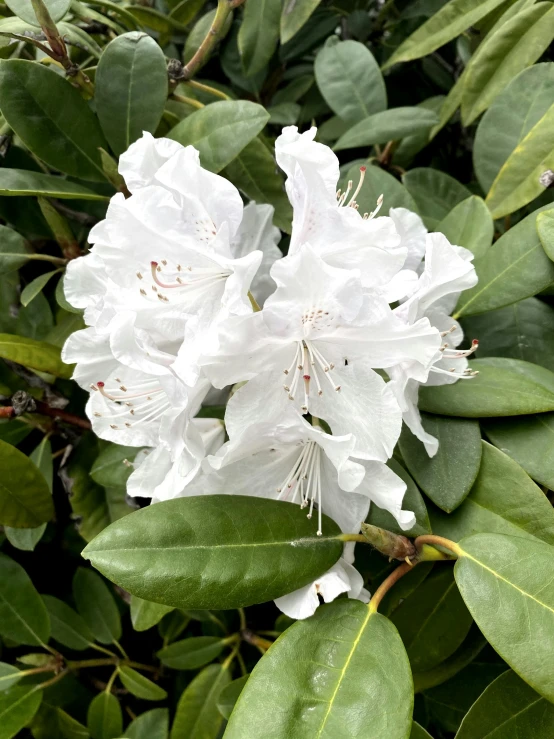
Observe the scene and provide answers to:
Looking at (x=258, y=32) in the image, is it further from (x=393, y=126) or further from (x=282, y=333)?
(x=282, y=333)

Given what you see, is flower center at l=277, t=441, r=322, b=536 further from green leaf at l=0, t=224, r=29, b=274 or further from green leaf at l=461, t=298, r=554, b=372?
green leaf at l=0, t=224, r=29, b=274

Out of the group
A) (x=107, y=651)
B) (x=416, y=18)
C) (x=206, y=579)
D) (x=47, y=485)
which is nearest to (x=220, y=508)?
(x=206, y=579)

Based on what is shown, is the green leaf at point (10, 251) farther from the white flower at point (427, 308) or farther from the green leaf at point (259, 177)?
the white flower at point (427, 308)

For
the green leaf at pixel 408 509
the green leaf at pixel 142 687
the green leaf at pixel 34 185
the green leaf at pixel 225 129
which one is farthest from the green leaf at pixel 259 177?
the green leaf at pixel 142 687

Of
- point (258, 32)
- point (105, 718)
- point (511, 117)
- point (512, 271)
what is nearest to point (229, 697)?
point (105, 718)

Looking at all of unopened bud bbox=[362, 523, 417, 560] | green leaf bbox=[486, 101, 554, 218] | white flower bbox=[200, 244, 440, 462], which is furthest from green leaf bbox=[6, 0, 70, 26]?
unopened bud bbox=[362, 523, 417, 560]

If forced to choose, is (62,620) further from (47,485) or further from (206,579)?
(206,579)

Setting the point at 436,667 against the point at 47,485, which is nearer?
the point at 436,667

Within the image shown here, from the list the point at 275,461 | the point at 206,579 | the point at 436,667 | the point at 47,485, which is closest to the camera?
the point at 206,579
